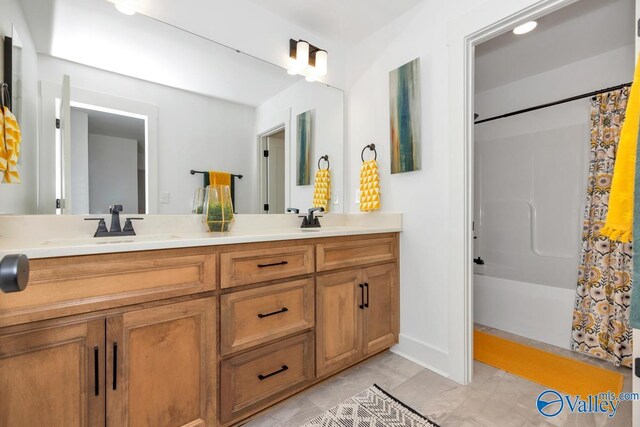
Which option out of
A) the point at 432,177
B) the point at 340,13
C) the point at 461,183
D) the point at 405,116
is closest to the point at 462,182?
the point at 461,183

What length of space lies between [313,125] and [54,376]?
1962mm

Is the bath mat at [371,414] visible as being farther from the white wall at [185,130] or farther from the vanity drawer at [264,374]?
the white wall at [185,130]

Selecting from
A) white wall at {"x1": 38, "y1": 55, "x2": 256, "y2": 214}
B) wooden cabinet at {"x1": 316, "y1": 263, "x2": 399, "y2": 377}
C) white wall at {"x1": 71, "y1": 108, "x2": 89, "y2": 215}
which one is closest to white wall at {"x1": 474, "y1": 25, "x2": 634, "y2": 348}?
wooden cabinet at {"x1": 316, "y1": 263, "x2": 399, "y2": 377}

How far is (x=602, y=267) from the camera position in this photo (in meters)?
2.05

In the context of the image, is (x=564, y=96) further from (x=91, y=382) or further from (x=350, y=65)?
(x=91, y=382)

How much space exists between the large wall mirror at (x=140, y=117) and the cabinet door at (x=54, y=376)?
66 cm

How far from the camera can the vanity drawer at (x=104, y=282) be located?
861mm

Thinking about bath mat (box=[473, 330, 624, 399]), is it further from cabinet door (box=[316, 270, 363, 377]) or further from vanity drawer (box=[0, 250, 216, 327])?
vanity drawer (box=[0, 250, 216, 327])

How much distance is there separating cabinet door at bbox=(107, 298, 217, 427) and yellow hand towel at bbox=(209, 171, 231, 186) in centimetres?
83

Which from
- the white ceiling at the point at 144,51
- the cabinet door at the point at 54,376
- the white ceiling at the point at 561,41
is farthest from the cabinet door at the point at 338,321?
the white ceiling at the point at 561,41

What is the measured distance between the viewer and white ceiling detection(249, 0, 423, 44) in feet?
6.28

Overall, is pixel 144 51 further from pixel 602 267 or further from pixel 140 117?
pixel 602 267

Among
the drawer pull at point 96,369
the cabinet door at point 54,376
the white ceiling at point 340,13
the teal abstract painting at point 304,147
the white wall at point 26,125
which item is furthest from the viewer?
the teal abstract painting at point 304,147

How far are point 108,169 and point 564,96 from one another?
→ 11.0 feet
